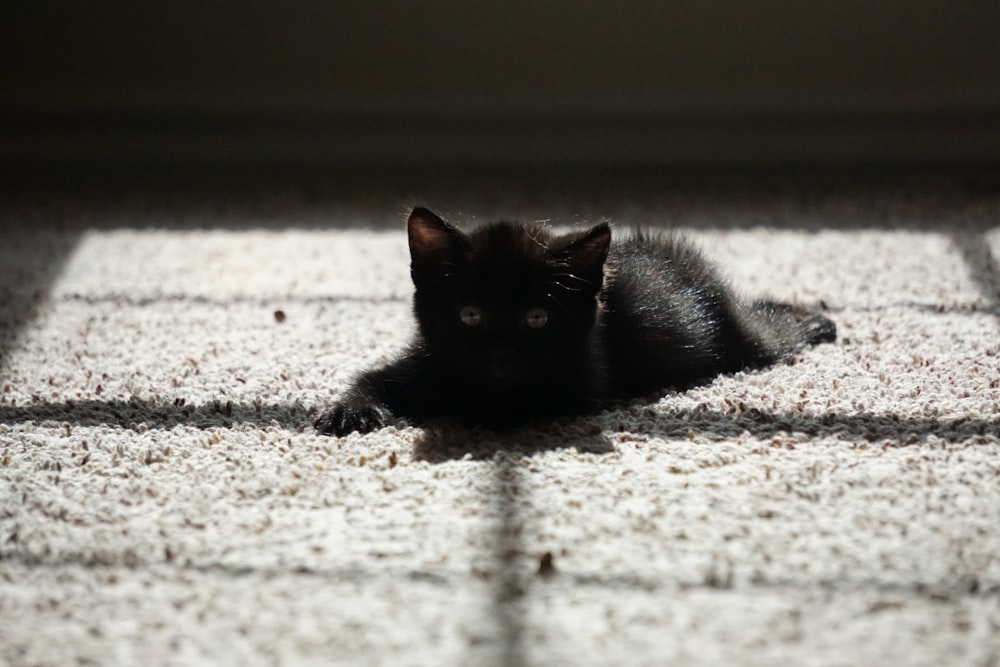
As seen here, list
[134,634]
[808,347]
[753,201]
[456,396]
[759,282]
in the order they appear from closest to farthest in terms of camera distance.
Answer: [134,634]
[456,396]
[808,347]
[759,282]
[753,201]

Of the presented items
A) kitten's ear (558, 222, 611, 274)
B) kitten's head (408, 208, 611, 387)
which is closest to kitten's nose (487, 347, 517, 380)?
kitten's head (408, 208, 611, 387)

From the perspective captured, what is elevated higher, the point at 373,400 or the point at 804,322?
the point at 804,322

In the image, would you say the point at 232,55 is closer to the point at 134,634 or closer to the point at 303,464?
the point at 303,464

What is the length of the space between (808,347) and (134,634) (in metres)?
1.63

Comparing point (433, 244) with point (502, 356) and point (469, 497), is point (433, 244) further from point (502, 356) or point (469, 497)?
point (469, 497)

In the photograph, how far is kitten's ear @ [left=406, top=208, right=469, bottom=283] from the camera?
2016 mm

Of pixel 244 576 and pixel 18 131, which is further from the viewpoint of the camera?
pixel 18 131

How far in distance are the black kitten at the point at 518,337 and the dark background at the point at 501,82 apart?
202 centimetres

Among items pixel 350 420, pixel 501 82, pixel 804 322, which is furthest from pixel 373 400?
pixel 501 82

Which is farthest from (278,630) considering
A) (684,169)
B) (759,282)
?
(684,169)

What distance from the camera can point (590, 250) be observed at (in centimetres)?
206

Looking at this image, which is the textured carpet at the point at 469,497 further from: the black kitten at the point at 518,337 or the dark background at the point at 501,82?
the dark background at the point at 501,82

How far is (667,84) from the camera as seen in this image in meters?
4.13

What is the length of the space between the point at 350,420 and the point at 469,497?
0.38 metres
